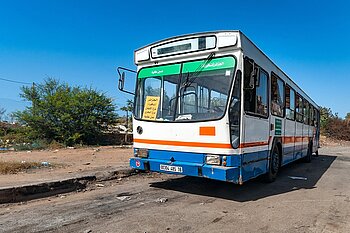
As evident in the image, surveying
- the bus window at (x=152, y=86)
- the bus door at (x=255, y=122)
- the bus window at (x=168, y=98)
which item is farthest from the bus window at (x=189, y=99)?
the bus door at (x=255, y=122)

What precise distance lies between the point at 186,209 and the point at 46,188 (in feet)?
10.6

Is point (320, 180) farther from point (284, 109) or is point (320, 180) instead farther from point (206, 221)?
point (206, 221)

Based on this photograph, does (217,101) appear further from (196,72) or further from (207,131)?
(196,72)

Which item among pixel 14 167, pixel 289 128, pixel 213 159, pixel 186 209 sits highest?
pixel 289 128

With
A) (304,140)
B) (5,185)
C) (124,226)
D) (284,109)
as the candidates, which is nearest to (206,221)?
(124,226)

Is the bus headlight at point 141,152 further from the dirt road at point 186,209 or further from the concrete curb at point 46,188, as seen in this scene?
the concrete curb at point 46,188

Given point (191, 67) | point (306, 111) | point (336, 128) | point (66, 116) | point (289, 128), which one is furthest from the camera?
point (336, 128)

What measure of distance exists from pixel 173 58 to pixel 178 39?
1.50 feet

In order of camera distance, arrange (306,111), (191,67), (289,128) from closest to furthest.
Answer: (191,67) → (289,128) → (306,111)

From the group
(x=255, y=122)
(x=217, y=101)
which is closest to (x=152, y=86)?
(x=217, y=101)

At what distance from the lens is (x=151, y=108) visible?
675 centimetres

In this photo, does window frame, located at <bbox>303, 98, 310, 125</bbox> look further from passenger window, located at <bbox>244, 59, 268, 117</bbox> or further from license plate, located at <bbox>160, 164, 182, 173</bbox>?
license plate, located at <bbox>160, 164, 182, 173</bbox>

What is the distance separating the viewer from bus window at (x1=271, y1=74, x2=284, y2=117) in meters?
7.90

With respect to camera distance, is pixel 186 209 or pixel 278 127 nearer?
pixel 186 209
